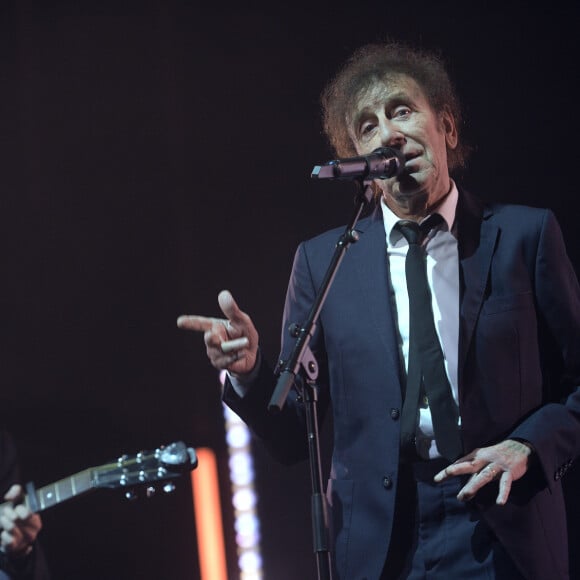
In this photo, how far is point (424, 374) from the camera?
6.70 ft

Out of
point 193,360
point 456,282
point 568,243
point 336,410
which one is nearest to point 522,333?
point 456,282

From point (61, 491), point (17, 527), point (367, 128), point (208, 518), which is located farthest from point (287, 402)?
point (208, 518)

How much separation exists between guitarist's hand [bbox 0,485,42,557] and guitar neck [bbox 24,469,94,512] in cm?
4

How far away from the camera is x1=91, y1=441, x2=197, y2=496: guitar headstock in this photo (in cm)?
259

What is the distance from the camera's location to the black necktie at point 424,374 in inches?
77.9

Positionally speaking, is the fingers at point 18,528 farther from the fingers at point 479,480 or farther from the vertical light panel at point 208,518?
the fingers at point 479,480

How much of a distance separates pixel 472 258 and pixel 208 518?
228 cm

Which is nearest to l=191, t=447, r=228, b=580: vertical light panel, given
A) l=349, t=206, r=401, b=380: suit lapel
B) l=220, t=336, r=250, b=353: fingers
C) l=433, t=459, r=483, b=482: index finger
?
l=349, t=206, r=401, b=380: suit lapel

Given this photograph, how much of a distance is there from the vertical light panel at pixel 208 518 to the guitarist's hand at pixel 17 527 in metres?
0.88

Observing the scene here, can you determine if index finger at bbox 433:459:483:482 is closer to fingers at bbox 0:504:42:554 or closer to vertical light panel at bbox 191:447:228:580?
fingers at bbox 0:504:42:554

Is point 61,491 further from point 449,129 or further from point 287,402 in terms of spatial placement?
point 449,129

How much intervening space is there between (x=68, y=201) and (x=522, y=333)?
8.38 ft

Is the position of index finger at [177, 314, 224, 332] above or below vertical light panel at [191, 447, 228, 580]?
above

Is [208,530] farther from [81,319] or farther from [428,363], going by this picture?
[428,363]
